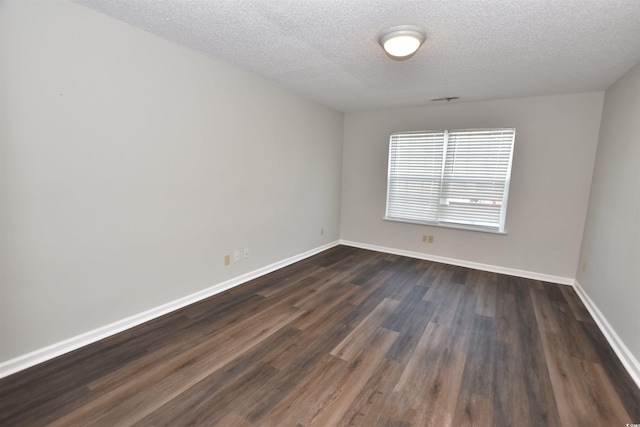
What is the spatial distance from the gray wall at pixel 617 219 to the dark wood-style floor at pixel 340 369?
30 centimetres

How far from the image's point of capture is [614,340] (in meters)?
2.29

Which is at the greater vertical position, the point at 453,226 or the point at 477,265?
the point at 453,226

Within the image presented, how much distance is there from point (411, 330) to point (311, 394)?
1.14m

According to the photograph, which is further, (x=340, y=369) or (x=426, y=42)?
(x=426, y=42)

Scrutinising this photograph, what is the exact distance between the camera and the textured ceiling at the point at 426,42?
1.78 m

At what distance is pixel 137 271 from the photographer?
2381 mm

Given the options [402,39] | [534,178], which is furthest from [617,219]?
[402,39]

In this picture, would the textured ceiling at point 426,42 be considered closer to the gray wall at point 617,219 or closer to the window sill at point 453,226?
the gray wall at point 617,219

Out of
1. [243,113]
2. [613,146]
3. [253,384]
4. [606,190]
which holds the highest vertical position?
[243,113]

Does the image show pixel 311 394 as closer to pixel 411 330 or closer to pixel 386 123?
pixel 411 330

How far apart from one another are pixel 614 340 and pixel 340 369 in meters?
2.26

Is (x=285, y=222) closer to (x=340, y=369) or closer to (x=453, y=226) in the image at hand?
(x=340, y=369)

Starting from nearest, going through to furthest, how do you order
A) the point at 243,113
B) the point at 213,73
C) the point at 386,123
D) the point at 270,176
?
1. the point at 213,73
2. the point at 243,113
3. the point at 270,176
4. the point at 386,123

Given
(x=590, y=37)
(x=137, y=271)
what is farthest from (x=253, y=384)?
(x=590, y=37)
